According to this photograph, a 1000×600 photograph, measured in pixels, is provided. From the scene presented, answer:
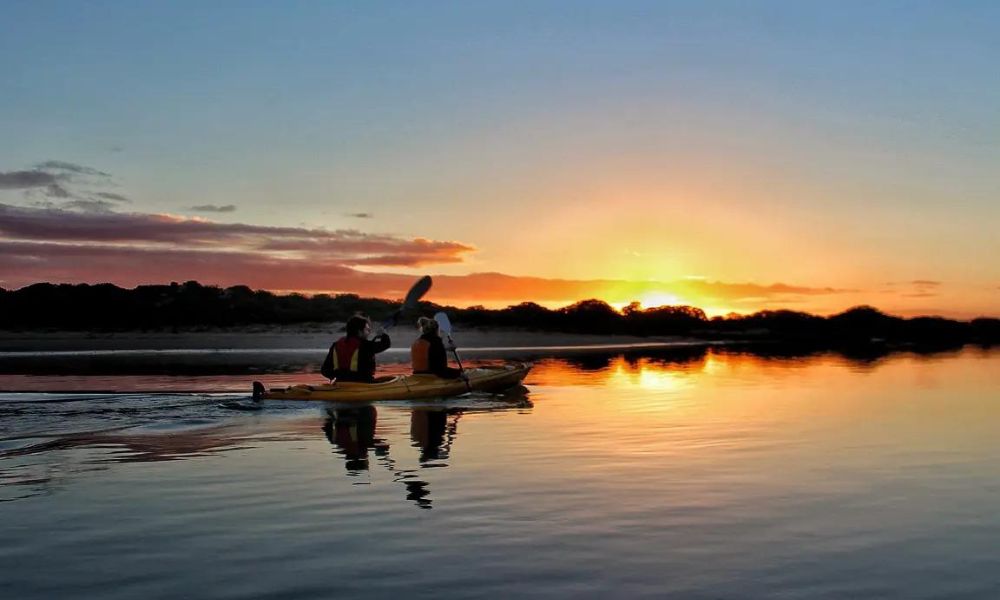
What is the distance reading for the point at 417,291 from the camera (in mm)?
24203

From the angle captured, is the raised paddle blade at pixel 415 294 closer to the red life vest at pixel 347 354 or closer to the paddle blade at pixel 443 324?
the paddle blade at pixel 443 324

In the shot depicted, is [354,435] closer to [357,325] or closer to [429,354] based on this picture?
[357,325]

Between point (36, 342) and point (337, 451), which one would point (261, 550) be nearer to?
point (337, 451)

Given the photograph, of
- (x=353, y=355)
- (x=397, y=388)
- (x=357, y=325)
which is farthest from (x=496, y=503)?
(x=397, y=388)

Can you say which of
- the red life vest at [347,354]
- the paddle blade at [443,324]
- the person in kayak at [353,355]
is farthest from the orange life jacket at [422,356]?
the paddle blade at [443,324]

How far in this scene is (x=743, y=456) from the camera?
1190 cm

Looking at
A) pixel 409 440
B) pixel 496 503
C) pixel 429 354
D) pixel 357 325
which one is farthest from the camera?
pixel 429 354

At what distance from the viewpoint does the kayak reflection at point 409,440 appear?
10102mm

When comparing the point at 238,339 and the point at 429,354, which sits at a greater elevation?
the point at 429,354

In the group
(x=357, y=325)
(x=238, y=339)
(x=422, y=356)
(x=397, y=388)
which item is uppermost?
(x=357, y=325)

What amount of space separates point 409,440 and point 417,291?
1096 centimetres

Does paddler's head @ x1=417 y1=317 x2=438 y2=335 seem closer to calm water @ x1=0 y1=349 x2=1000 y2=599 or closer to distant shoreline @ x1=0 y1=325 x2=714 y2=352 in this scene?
calm water @ x1=0 y1=349 x2=1000 y2=599

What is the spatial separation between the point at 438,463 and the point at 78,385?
53.4 ft

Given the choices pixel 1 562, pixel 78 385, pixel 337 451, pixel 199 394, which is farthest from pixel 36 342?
pixel 1 562
